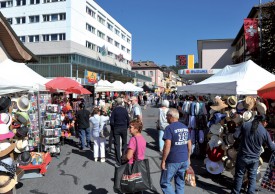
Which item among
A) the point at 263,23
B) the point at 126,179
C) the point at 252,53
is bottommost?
the point at 126,179

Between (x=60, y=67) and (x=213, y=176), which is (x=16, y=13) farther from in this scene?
(x=213, y=176)

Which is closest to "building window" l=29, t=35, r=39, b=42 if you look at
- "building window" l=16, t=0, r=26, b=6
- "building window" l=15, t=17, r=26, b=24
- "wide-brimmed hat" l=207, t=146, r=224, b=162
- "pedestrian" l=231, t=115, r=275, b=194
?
A: "building window" l=15, t=17, r=26, b=24

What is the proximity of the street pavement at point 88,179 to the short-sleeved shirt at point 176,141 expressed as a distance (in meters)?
1.56

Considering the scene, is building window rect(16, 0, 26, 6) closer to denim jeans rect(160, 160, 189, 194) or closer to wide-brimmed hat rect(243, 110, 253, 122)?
wide-brimmed hat rect(243, 110, 253, 122)

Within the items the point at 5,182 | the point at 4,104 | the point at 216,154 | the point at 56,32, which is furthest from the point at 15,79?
the point at 56,32

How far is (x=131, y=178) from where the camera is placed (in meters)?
3.95

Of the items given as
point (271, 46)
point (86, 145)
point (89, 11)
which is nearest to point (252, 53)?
point (271, 46)

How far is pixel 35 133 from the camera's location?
302 inches

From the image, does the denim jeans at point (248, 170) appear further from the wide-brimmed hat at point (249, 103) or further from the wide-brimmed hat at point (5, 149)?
the wide-brimmed hat at point (5, 149)

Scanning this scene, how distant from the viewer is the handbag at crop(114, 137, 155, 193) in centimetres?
392

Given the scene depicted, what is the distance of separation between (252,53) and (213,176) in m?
14.4

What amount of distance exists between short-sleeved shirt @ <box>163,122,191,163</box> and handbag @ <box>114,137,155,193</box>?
0.48 metres

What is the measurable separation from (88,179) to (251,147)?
148 inches

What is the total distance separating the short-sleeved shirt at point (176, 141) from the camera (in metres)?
4.03
